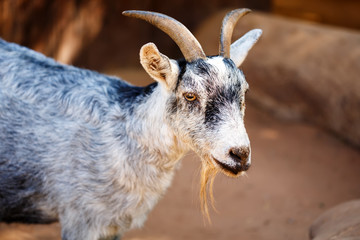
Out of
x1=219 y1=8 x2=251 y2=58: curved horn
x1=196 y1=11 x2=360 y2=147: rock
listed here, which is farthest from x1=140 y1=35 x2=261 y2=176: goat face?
x1=196 y1=11 x2=360 y2=147: rock

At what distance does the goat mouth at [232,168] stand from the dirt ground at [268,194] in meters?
1.95

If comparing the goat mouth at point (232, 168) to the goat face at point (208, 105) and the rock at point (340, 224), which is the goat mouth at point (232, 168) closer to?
the goat face at point (208, 105)

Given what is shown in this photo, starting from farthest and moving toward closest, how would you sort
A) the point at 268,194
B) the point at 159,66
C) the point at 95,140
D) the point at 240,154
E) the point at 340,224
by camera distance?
the point at 268,194, the point at 340,224, the point at 95,140, the point at 159,66, the point at 240,154

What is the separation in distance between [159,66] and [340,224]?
2.11 m

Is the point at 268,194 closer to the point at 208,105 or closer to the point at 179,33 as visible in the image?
the point at 208,105

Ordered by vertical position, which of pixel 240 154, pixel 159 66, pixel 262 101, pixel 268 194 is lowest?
pixel 240 154

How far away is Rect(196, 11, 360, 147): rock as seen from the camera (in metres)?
6.89

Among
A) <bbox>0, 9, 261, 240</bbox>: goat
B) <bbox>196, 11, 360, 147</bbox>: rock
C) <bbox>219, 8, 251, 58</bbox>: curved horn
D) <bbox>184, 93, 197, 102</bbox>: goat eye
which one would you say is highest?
<bbox>196, 11, 360, 147</bbox>: rock

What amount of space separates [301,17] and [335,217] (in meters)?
8.21

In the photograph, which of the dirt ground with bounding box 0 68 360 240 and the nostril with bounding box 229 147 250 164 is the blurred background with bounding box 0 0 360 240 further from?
the nostril with bounding box 229 147 250 164

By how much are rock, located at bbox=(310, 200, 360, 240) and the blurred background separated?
794 millimetres

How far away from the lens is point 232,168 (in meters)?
3.11

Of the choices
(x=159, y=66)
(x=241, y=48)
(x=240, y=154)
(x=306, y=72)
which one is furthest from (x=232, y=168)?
(x=306, y=72)

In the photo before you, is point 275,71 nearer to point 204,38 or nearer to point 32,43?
point 204,38
